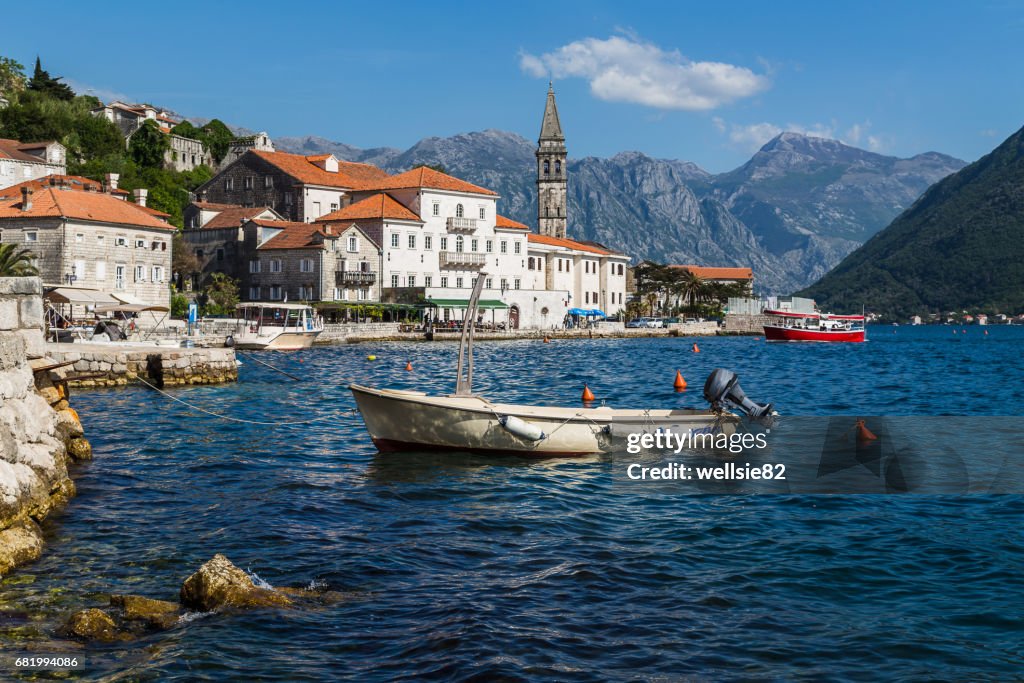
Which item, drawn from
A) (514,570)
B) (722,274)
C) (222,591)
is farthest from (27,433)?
(722,274)

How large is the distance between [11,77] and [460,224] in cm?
5553

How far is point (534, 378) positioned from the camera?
4184 centimetres

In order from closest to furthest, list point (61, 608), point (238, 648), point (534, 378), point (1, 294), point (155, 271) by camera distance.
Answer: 1. point (238, 648)
2. point (61, 608)
3. point (1, 294)
4. point (534, 378)
5. point (155, 271)

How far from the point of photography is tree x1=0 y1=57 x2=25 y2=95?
329 feet

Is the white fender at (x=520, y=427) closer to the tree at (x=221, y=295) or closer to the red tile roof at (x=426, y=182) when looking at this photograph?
the tree at (x=221, y=295)

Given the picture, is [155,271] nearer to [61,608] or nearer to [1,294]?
[1,294]

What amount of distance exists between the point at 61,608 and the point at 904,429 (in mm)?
19809

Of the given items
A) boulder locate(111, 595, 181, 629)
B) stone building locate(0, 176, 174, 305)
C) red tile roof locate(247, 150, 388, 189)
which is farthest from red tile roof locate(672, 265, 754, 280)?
boulder locate(111, 595, 181, 629)

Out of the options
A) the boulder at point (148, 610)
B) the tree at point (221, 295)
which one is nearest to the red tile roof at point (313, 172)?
the tree at point (221, 295)

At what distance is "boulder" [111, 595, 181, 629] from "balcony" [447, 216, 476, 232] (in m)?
79.9

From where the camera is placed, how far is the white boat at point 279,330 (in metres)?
58.6

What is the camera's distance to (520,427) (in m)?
17.7

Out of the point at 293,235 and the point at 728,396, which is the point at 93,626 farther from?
the point at 293,235

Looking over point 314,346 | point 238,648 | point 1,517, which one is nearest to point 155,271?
point 314,346
